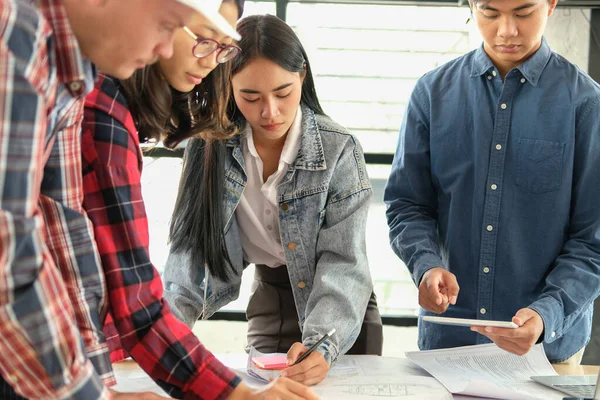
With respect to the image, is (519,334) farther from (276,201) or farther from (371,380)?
(276,201)

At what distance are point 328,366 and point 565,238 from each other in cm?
72

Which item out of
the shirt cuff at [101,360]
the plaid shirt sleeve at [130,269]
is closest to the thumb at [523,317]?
the plaid shirt sleeve at [130,269]

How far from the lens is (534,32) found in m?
1.86

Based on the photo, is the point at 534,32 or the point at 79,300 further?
the point at 534,32

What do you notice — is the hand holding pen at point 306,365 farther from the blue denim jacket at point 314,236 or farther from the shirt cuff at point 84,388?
the shirt cuff at point 84,388

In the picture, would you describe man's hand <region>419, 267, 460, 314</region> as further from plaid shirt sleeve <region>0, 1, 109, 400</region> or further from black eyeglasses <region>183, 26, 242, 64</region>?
plaid shirt sleeve <region>0, 1, 109, 400</region>

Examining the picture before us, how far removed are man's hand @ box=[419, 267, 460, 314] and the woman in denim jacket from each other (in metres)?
0.13

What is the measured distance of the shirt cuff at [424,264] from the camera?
1858 millimetres

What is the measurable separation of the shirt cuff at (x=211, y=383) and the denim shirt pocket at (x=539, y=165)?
3.51 feet

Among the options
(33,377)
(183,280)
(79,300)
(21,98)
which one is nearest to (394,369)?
(183,280)

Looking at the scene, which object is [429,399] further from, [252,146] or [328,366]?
[252,146]

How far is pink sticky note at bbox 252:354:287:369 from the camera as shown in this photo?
163 centimetres

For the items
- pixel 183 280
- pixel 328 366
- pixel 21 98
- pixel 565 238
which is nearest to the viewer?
pixel 21 98

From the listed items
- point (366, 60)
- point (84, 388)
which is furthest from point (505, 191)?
point (366, 60)
